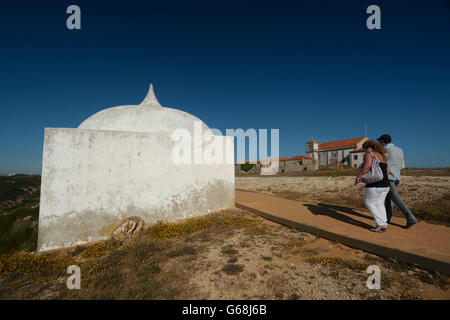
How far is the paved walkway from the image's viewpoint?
2.85m

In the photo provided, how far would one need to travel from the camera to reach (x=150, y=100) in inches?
315

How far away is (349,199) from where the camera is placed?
352 inches

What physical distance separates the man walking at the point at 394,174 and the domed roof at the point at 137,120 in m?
5.63

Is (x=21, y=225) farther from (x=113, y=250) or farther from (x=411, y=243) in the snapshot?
(x=411, y=243)

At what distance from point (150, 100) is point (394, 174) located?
27.3ft

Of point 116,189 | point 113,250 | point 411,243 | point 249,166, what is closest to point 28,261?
point 113,250

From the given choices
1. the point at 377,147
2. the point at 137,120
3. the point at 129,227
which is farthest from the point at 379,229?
the point at 137,120

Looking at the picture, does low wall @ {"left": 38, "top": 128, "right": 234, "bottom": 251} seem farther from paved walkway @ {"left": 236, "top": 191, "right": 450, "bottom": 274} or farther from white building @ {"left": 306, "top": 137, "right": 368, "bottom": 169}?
white building @ {"left": 306, "top": 137, "right": 368, "bottom": 169}

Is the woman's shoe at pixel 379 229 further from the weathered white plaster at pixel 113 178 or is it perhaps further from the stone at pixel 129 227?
the stone at pixel 129 227

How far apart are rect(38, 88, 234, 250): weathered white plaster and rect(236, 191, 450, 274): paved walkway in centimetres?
312

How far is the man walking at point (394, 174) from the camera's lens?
3984 millimetres

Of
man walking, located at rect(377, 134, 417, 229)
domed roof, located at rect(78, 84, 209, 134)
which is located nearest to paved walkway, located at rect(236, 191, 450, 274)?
man walking, located at rect(377, 134, 417, 229)

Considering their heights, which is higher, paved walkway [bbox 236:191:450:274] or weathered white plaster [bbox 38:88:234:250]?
weathered white plaster [bbox 38:88:234:250]

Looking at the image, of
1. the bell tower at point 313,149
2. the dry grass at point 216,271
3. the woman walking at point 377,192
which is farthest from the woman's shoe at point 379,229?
the bell tower at point 313,149
